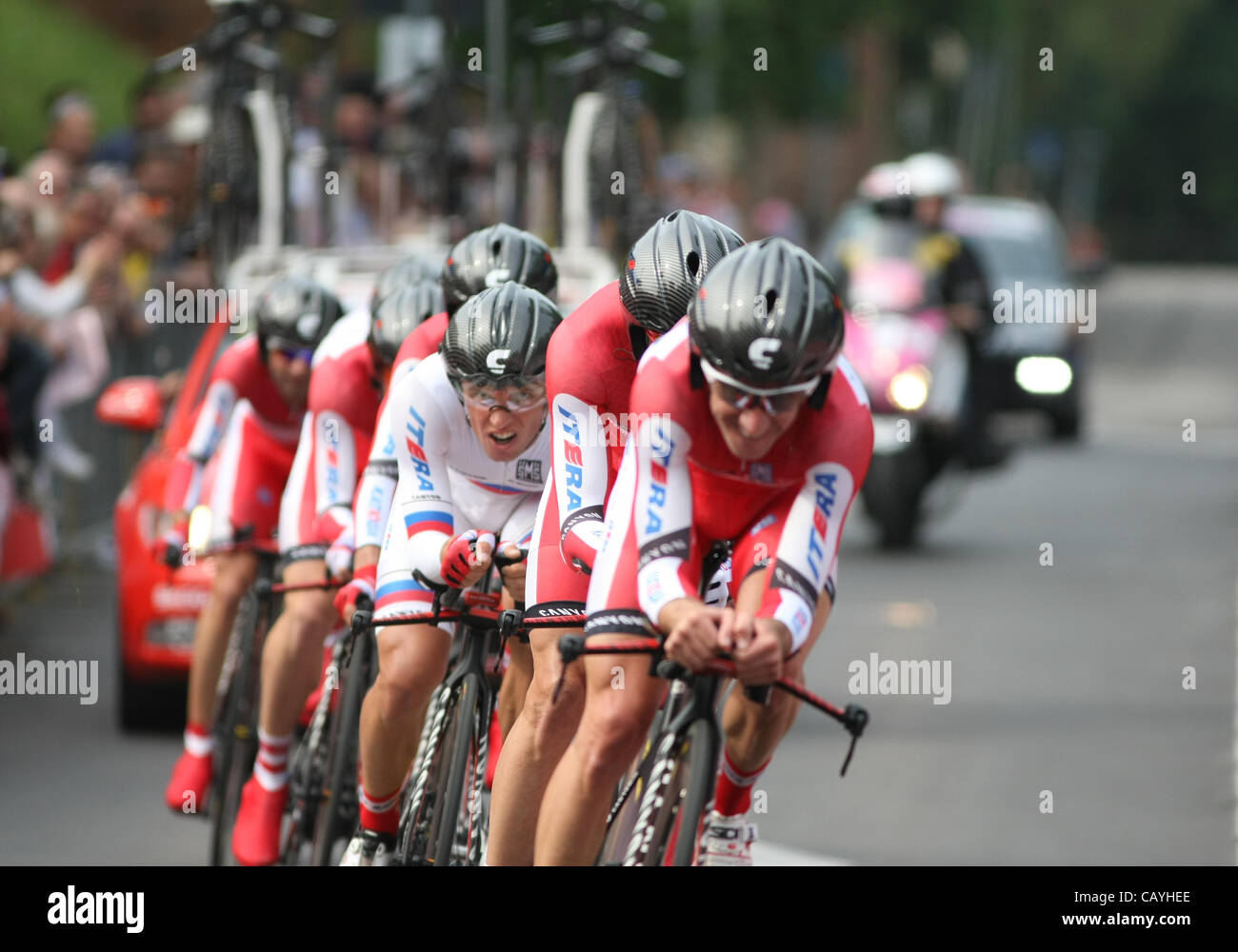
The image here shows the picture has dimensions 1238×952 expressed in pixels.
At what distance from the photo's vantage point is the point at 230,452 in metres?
7.98

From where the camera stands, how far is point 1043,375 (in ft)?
76.1

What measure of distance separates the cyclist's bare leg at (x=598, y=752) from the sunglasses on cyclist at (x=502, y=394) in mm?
1066

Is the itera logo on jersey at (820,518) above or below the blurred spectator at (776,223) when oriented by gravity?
below

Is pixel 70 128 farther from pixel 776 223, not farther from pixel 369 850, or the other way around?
pixel 776 223

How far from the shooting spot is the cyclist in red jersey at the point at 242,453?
24.8 ft

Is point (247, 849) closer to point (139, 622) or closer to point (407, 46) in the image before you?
point (139, 622)

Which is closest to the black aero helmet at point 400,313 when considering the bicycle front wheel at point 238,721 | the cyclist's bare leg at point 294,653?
the cyclist's bare leg at point 294,653

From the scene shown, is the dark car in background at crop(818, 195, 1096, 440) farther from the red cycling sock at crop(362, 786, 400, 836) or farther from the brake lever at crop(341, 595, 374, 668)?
the red cycling sock at crop(362, 786, 400, 836)

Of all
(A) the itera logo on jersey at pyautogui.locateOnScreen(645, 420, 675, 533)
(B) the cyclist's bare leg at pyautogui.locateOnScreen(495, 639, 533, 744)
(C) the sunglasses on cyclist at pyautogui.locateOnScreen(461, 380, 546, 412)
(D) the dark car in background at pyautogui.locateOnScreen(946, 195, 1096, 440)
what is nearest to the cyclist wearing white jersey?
(C) the sunglasses on cyclist at pyautogui.locateOnScreen(461, 380, 546, 412)
